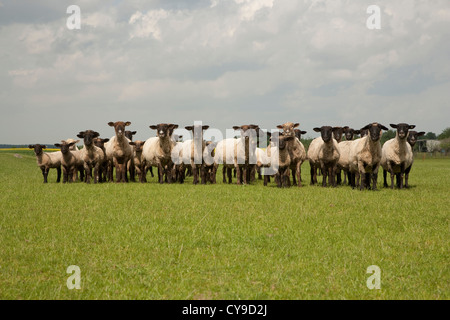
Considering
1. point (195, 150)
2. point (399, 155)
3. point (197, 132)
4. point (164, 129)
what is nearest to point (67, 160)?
point (164, 129)

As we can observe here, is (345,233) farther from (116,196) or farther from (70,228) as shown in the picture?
(116,196)

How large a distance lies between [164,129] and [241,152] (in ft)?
13.0

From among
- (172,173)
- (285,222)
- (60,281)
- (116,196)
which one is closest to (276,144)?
(172,173)

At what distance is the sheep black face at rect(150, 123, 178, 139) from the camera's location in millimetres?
18859

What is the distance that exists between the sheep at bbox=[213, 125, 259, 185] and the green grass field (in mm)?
6649

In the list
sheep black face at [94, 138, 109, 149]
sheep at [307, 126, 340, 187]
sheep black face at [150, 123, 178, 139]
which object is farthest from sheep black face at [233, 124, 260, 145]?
sheep black face at [94, 138, 109, 149]

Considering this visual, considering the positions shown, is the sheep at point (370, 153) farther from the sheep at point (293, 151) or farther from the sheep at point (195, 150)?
the sheep at point (195, 150)

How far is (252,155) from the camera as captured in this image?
720 inches

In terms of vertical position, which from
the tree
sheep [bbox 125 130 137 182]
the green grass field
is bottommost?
the green grass field

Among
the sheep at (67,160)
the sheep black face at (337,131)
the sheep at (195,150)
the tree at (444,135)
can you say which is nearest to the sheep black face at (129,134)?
the sheep at (67,160)

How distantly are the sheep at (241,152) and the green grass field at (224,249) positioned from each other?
6649 mm

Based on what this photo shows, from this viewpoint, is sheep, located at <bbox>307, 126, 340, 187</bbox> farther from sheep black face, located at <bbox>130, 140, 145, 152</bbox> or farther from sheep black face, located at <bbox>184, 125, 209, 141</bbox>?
sheep black face, located at <bbox>130, 140, 145, 152</bbox>
